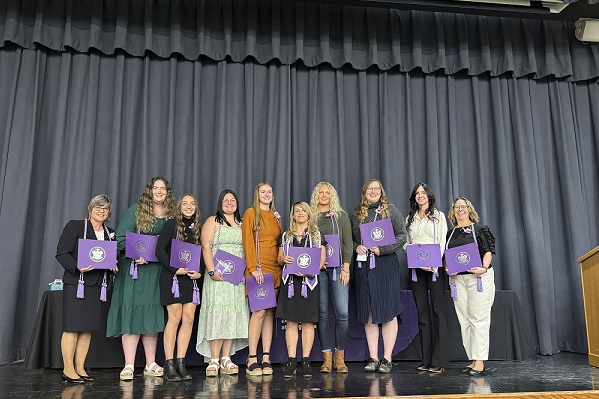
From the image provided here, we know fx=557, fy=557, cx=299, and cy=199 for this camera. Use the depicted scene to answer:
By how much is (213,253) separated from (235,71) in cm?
257

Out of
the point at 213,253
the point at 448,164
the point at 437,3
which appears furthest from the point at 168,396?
the point at 437,3

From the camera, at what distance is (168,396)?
138 inches

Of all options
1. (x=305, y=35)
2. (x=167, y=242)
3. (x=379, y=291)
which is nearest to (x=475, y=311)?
(x=379, y=291)

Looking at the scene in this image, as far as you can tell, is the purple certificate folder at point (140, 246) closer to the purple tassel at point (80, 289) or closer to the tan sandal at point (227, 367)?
the purple tassel at point (80, 289)

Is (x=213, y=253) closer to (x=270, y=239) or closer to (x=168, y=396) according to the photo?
(x=270, y=239)

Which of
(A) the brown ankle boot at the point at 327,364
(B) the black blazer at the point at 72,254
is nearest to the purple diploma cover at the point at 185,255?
(B) the black blazer at the point at 72,254

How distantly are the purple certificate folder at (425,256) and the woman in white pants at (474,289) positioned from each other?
5.5 inches

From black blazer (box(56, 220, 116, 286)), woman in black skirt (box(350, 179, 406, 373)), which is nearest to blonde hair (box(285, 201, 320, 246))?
woman in black skirt (box(350, 179, 406, 373))

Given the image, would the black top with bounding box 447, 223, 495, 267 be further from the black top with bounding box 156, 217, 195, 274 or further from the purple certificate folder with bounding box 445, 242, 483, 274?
the black top with bounding box 156, 217, 195, 274

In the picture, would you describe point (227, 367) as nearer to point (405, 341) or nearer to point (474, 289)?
point (405, 341)

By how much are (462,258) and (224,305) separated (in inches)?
75.0

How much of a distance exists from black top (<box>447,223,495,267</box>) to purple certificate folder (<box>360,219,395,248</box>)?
508 mm

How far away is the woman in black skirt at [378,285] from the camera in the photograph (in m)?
4.49

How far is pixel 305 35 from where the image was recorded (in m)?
6.23
